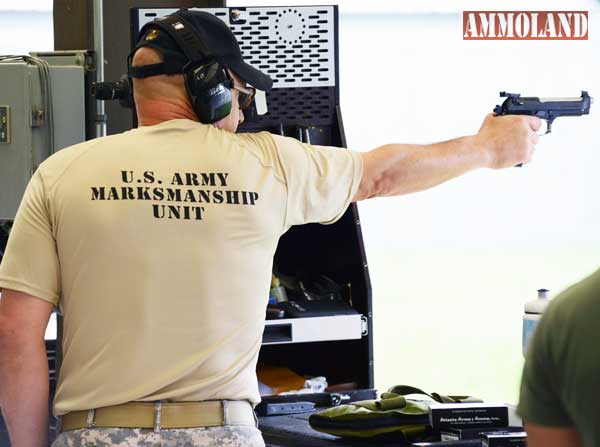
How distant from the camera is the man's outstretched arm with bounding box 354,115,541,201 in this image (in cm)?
201

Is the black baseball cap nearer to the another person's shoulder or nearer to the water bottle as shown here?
the water bottle

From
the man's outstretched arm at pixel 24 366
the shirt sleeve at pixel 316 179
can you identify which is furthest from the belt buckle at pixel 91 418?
the shirt sleeve at pixel 316 179

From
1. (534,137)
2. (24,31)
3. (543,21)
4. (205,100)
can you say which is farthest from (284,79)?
(24,31)

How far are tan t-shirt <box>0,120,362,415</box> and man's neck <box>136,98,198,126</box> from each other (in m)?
0.07

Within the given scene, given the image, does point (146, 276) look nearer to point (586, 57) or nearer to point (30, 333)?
point (30, 333)

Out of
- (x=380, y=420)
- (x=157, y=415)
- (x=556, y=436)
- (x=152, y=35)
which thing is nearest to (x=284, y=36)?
(x=152, y=35)

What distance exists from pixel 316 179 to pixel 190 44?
0.32 metres

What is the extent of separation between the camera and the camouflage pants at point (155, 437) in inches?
68.6

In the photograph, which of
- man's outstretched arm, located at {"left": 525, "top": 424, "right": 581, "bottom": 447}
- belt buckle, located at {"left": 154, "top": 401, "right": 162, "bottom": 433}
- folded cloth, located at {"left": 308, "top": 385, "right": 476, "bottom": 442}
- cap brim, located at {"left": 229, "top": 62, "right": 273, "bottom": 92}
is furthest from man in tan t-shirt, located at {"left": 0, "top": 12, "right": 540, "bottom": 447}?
man's outstretched arm, located at {"left": 525, "top": 424, "right": 581, "bottom": 447}

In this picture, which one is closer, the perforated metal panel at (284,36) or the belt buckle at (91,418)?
the belt buckle at (91,418)

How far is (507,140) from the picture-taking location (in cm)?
221

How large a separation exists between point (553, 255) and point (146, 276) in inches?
398

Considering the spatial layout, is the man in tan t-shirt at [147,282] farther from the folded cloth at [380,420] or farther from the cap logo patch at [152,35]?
the folded cloth at [380,420]

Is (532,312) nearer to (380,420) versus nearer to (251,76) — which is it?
(380,420)
